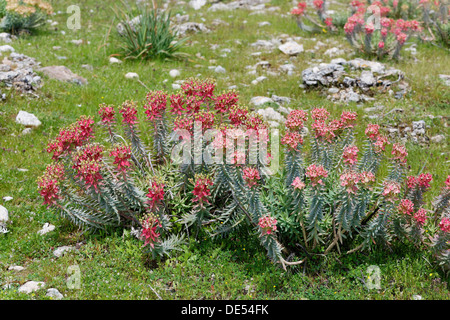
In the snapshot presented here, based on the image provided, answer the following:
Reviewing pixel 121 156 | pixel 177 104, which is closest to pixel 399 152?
pixel 177 104

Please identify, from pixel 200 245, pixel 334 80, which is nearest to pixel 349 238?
pixel 200 245

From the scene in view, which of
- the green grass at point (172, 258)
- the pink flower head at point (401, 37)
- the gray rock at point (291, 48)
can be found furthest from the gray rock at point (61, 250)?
the pink flower head at point (401, 37)

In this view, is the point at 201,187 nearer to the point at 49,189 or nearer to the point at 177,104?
the point at 177,104

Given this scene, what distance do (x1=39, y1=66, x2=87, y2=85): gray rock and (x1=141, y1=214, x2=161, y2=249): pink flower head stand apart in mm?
6196

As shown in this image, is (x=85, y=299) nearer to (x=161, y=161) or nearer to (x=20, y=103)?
(x=161, y=161)

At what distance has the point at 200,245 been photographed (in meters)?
5.14

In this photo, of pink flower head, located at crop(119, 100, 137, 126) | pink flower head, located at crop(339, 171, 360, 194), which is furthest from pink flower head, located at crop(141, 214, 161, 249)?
pink flower head, located at crop(339, 171, 360, 194)

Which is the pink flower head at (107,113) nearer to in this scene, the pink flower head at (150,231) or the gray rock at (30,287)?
the pink flower head at (150,231)

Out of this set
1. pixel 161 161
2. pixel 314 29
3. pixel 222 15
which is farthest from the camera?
pixel 222 15

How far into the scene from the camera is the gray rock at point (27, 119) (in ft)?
25.1

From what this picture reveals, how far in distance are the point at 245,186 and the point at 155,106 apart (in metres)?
1.62

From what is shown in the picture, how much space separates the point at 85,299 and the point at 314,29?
12149 mm

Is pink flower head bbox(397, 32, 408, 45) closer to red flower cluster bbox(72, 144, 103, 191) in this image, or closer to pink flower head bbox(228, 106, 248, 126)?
pink flower head bbox(228, 106, 248, 126)

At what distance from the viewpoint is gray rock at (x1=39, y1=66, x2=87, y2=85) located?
9.75 metres
